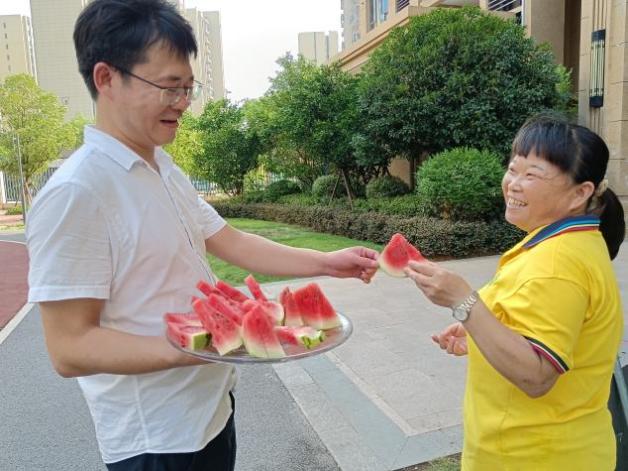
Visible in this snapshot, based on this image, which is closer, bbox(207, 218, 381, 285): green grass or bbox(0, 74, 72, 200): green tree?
bbox(207, 218, 381, 285): green grass

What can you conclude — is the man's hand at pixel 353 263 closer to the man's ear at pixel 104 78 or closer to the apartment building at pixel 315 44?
the man's ear at pixel 104 78

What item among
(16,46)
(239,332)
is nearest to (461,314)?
(239,332)

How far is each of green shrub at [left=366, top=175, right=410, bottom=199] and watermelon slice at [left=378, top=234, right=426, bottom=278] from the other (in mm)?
12810

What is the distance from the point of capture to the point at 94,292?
4.54 ft

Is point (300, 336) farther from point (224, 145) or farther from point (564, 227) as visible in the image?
point (224, 145)

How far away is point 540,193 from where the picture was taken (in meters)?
1.63

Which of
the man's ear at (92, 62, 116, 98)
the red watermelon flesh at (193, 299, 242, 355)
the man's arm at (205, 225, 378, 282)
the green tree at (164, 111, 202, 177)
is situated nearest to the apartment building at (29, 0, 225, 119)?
the green tree at (164, 111, 202, 177)

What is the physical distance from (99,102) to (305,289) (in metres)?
1.04

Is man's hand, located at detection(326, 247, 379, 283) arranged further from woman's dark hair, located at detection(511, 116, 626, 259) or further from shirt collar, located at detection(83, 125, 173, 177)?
shirt collar, located at detection(83, 125, 173, 177)

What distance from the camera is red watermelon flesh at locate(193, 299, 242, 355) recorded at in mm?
1530

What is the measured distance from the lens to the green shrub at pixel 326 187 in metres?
18.0

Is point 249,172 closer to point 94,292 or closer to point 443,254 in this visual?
Result: point 443,254

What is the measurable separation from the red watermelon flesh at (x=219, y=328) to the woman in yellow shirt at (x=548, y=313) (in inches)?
Answer: 22.8

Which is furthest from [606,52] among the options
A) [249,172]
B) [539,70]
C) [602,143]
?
[249,172]
